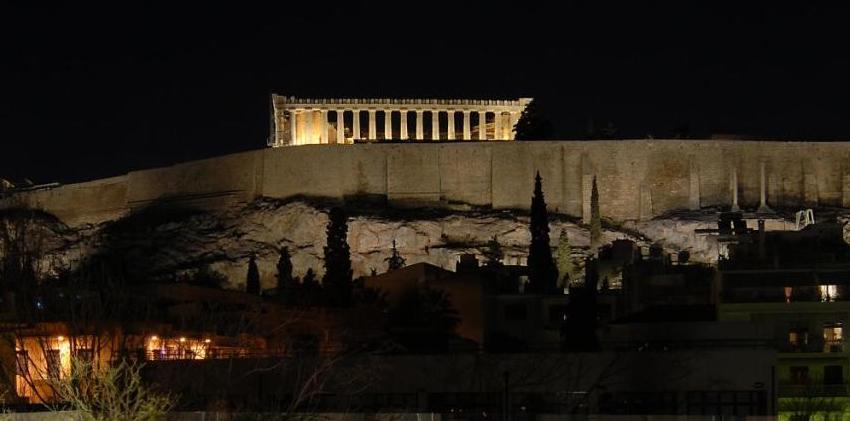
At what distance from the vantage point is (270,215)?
7525 cm

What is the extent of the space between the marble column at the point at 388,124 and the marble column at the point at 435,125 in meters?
2.08

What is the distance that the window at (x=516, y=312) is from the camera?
4534cm

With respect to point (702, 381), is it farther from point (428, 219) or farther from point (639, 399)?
point (428, 219)

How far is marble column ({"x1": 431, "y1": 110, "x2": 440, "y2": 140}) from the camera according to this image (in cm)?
8656

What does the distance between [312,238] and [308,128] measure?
583 inches

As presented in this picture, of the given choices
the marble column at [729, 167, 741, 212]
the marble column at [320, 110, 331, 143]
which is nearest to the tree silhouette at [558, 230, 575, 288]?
the marble column at [729, 167, 741, 212]

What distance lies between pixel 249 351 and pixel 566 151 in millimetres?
47401

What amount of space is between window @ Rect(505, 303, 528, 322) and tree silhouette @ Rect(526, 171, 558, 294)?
302 centimetres

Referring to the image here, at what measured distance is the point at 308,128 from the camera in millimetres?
86125

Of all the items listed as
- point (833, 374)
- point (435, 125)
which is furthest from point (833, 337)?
point (435, 125)

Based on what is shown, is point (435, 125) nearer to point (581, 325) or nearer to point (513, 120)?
point (513, 120)

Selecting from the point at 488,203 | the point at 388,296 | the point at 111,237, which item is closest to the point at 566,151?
the point at 488,203

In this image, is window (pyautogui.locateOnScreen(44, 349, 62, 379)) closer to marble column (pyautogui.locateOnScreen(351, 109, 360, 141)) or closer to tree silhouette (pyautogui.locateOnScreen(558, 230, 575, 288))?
tree silhouette (pyautogui.locateOnScreen(558, 230, 575, 288))

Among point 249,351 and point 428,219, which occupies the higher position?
point 428,219
